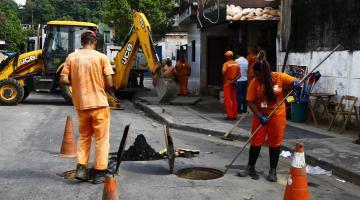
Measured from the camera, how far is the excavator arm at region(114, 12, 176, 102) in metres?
16.0

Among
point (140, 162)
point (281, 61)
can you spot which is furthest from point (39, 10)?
point (140, 162)

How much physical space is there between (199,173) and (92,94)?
2030 mm

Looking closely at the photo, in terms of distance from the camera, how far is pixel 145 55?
16312 millimetres

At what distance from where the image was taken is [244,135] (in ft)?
33.9

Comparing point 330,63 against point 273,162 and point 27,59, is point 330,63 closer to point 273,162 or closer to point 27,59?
point 273,162

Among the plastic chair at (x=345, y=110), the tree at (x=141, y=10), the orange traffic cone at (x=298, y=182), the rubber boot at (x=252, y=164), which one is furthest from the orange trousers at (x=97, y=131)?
the tree at (x=141, y=10)

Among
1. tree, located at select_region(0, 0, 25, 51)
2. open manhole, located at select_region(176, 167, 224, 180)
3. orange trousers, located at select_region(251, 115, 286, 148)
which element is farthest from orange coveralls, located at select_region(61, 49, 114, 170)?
tree, located at select_region(0, 0, 25, 51)

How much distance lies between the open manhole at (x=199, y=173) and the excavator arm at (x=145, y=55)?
8.51m

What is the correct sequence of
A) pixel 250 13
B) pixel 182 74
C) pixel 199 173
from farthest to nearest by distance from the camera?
pixel 182 74
pixel 250 13
pixel 199 173

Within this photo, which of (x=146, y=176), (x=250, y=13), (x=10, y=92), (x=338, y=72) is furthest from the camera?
(x=10, y=92)

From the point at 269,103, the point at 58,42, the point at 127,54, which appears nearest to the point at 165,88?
the point at 127,54

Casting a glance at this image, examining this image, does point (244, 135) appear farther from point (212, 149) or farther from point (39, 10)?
point (39, 10)

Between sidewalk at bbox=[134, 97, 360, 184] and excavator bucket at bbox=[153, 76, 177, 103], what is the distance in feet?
0.97

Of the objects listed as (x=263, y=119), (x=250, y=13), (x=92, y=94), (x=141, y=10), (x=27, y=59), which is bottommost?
(x=263, y=119)
